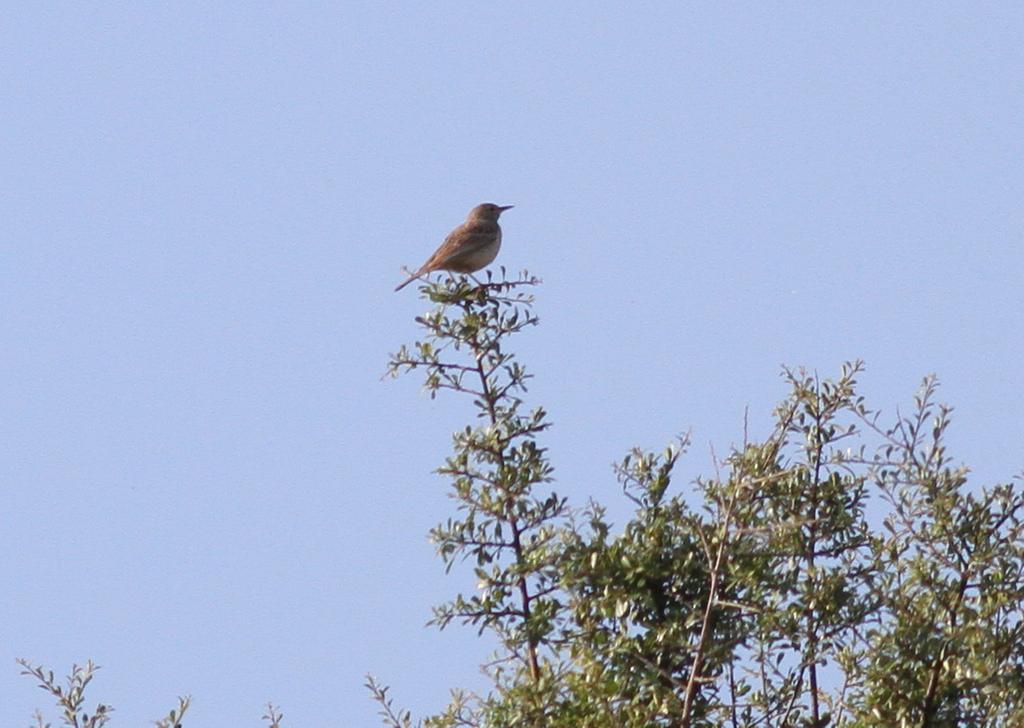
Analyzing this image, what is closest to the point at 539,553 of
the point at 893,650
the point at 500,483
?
the point at 500,483

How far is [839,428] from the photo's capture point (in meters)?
7.12

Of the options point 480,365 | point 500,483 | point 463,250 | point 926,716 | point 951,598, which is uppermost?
point 463,250

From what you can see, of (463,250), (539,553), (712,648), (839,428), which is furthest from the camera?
(463,250)

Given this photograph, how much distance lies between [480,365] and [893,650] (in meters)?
1.95

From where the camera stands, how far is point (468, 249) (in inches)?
464

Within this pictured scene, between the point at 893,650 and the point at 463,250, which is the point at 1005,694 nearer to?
the point at 893,650

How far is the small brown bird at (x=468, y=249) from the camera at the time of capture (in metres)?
11.7

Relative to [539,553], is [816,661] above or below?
below

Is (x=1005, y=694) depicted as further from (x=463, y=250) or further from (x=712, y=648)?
(x=463, y=250)

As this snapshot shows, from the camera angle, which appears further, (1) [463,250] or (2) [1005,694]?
(1) [463,250]

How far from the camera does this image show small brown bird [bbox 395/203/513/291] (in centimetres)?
1170

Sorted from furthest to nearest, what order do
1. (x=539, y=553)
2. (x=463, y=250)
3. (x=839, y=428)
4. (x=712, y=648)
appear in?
1. (x=463, y=250)
2. (x=839, y=428)
3. (x=539, y=553)
4. (x=712, y=648)

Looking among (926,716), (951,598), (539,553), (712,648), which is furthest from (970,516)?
(539,553)

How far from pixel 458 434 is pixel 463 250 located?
5049mm
